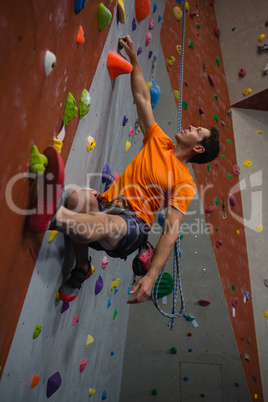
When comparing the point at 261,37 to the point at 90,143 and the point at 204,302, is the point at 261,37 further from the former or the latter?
the point at 90,143

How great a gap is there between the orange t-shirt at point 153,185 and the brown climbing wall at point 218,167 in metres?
1.64

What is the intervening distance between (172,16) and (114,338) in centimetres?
292

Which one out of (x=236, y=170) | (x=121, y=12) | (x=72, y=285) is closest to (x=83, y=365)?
(x=72, y=285)

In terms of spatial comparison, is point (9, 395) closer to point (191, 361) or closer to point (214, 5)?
point (191, 361)

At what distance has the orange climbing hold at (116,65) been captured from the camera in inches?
72.4

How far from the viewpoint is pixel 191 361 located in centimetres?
297

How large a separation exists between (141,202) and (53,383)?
88 cm

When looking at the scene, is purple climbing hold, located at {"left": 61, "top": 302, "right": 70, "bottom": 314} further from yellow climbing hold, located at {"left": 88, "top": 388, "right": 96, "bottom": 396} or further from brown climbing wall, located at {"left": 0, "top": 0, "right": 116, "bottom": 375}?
yellow climbing hold, located at {"left": 88, "top": 388, "right": 96, "bottom": 396}

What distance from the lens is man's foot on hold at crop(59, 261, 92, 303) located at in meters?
1.56

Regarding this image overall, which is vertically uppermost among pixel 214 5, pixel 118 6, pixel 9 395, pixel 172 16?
pixel 214 5

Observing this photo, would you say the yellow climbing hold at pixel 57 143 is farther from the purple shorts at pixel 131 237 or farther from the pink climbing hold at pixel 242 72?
the pink climbing hold at pixel 242 72

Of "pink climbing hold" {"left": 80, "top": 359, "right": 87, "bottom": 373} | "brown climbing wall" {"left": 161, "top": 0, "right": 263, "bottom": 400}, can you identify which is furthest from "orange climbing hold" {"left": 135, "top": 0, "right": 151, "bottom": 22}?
"pink climbing hold" {"left": 80, "top": 359, "right": 87, "bottom": 373}

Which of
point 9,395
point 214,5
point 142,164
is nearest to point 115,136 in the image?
point 142,164

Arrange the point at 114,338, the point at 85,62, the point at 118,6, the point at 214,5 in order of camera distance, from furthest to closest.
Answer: the point at 214,5 < the point at 114,338 < the point at 118,6 < the point at 85,62
